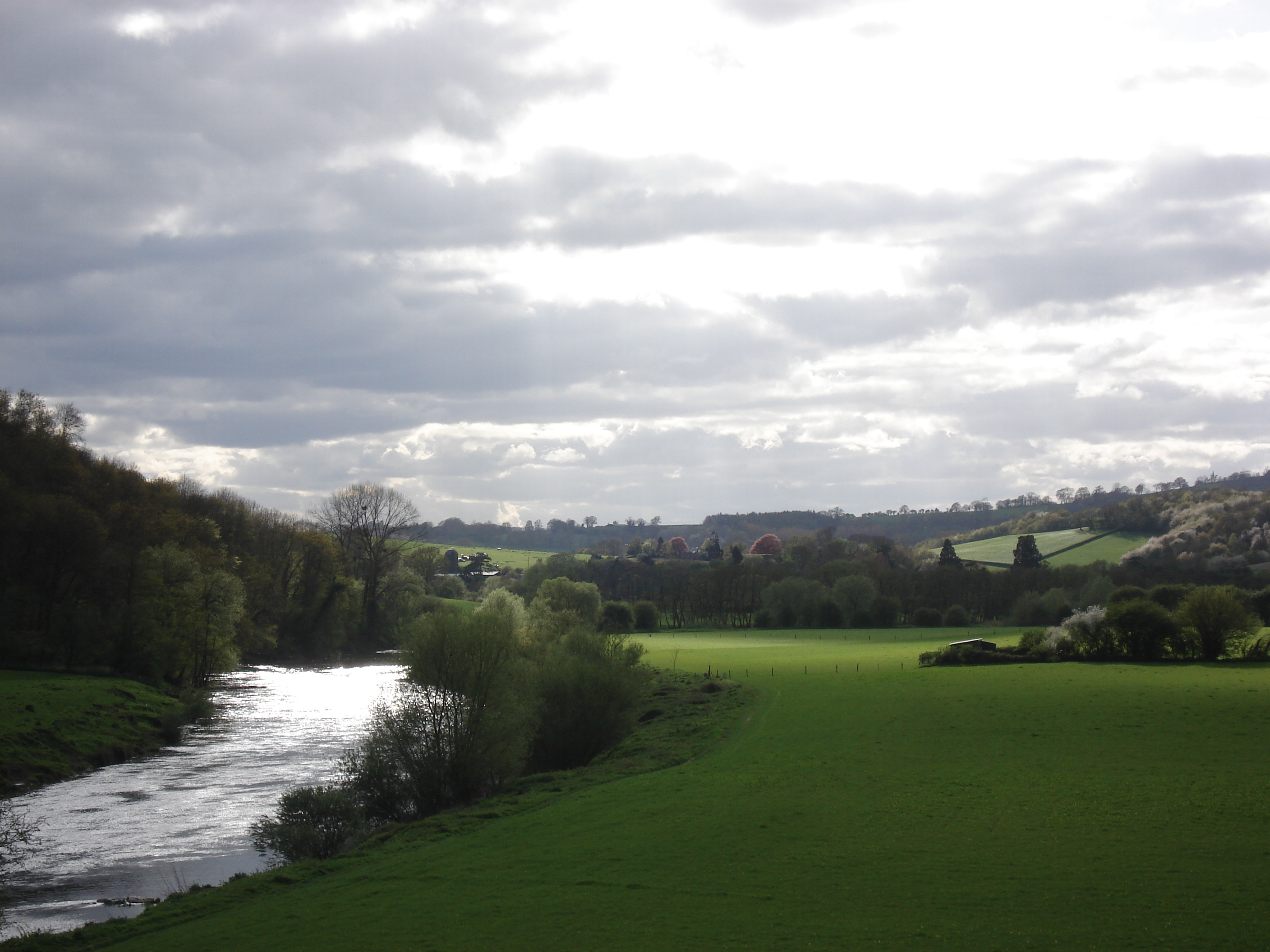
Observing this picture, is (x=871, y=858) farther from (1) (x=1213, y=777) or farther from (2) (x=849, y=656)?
(2) (x=849, y=656)

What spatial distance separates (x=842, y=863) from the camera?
74.1 ft

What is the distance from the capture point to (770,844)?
→ 2466 cm

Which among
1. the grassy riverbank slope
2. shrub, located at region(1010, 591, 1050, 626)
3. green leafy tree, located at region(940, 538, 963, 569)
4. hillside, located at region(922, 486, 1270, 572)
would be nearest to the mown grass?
hillside, located at region(922, 486, 1270, 572)

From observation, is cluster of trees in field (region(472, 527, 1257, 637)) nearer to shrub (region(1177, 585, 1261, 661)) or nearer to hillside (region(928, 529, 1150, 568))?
hillside (region(928, 529, 1150, 568))

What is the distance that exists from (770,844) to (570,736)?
2353cm

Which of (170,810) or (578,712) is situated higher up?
(578,712)

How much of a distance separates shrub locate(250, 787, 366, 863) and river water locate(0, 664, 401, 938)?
5.19 ft

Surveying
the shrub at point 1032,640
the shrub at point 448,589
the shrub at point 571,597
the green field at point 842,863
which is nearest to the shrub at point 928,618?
the shrub at point 1032,640

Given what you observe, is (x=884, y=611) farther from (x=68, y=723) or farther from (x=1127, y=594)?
(x=68, y=723)

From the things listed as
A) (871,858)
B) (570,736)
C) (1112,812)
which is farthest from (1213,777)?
(570,736)

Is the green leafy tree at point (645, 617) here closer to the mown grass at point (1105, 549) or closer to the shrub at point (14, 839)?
the mown grass at point (1105, 549)

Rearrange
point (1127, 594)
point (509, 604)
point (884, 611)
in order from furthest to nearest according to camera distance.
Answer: point (884, 611), point (1127, 594), point (509, 604)

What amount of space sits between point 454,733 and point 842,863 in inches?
805

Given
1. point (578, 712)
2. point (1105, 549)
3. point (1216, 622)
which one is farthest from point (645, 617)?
point (1105, 549)
